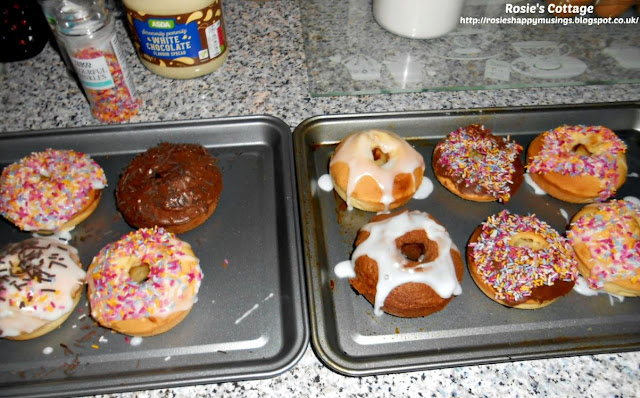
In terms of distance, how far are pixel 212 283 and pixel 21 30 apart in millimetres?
1182

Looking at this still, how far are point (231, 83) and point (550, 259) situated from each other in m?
1.19

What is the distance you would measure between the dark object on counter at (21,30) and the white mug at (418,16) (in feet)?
4.03

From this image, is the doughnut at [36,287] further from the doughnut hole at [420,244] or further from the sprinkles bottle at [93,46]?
the doughnut hole at [420,244]

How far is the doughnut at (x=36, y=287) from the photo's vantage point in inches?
38.4

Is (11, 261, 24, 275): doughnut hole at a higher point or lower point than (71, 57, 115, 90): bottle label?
lower

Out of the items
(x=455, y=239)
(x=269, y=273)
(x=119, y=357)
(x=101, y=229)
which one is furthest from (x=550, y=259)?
(x=101, y=229)

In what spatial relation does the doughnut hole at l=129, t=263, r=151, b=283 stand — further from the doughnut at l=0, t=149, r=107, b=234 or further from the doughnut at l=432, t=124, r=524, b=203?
the doughnut at l=432, t=124, r=524, b=203

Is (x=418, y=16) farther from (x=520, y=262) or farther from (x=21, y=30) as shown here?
(x=21, y=30)

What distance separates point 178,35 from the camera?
4.18 feet

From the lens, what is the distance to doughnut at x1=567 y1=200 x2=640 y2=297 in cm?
109

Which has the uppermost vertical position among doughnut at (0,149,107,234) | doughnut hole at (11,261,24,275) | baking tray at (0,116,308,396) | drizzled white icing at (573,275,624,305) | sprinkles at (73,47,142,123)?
sprinkles at (73,47,142,123)

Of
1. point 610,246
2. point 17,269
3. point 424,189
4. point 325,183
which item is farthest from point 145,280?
point 610,246

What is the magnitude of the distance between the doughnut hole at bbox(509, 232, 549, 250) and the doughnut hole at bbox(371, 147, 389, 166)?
42 centimetres

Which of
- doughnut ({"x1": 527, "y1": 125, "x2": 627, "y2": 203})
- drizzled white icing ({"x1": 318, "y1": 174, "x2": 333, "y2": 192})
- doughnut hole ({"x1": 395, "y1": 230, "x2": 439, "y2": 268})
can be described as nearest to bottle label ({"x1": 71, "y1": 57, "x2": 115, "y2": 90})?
drizzled white icing ({"x1": 318, "y1": 174, "x2": 333, "y2": 192})
